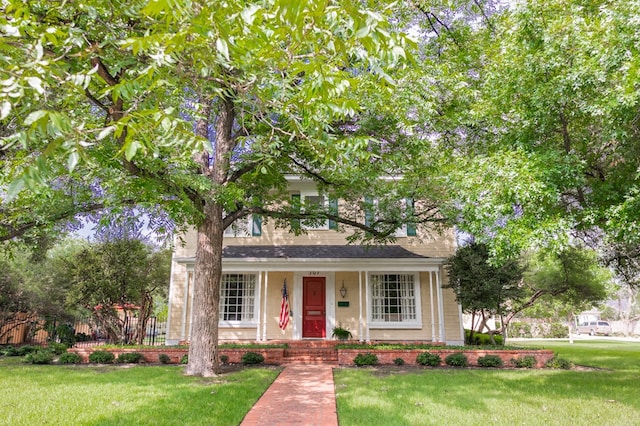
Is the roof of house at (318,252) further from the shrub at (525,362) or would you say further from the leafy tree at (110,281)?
the shrub at (525,362)

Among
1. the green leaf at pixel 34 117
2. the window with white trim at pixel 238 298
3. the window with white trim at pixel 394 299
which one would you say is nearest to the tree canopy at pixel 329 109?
the green leaf at pixel 34 117

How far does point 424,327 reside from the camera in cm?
1469

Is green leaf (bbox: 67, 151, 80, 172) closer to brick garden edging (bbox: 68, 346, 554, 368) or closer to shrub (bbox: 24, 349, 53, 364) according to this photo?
brick garden edging (bbox: 68, 346, 554, 368)

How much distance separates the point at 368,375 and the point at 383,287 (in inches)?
242

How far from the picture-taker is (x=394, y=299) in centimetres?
1516

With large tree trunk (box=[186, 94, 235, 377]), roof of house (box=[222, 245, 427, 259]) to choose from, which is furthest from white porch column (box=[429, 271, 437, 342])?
large tree trunk (box=[186, 94, 235, 377])

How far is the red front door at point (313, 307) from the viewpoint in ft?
48.2

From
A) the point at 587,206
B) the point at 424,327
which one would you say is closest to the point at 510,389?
the point at 587,206

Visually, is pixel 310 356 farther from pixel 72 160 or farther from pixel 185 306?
pixel 72 160

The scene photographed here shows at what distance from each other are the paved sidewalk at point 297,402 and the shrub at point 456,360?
3423 millimetres

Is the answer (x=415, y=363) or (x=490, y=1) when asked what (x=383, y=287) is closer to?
(x=415, y=363)

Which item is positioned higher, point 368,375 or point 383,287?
point 383,287

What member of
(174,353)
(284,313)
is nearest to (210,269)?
(174,353)

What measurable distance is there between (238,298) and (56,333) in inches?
268
